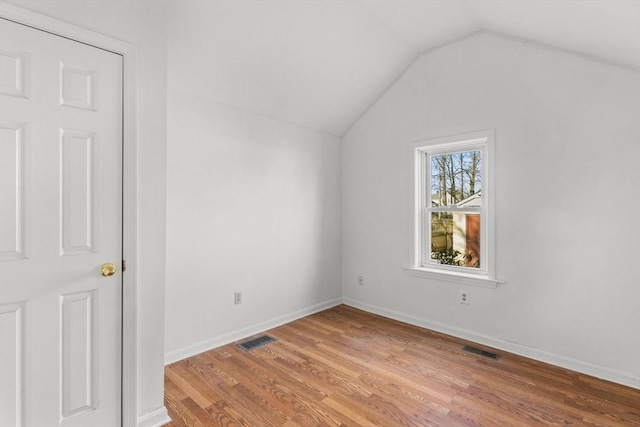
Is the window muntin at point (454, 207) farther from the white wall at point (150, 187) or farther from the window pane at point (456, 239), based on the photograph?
the white wall at point (150, 187)

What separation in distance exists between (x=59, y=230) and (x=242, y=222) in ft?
5.48

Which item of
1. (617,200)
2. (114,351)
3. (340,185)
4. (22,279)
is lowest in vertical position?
(114,351)

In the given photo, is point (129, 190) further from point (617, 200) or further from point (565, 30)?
point (617, 200)

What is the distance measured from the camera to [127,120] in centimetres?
174

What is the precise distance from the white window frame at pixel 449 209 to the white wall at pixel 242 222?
1072 millimetres

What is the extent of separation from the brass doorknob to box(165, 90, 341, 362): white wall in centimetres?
93

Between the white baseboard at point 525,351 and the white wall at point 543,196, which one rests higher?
the white wall at point 543,196

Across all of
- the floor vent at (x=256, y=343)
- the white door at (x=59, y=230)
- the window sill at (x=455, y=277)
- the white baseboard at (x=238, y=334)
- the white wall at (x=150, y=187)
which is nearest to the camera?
the white door at (x=59, y=230)

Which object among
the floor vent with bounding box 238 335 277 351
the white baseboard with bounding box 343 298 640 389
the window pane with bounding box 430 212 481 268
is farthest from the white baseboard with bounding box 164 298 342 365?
the window pane with bounding box 430 212 481 268

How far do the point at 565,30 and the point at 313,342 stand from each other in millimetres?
3162

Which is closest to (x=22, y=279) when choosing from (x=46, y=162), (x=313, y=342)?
(x=46, y=162)

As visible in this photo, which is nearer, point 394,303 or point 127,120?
point 127,120

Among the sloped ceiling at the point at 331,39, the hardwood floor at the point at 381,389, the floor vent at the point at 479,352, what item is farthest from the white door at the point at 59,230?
the floor vent at the point at 479,352

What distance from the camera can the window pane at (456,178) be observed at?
10.6ft
